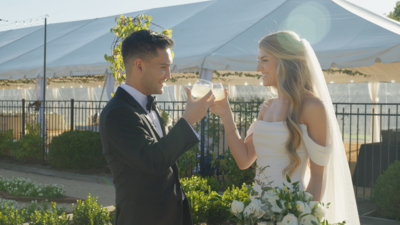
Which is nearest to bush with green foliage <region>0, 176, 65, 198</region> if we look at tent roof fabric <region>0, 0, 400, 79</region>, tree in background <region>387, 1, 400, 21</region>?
tent roof fabric <region>0, 0, 400, 79</region>

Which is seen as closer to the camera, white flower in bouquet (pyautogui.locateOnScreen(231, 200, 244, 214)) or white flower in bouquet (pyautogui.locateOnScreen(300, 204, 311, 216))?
Result: white flower in bouquet (pyautogui.locateOnScreen(300, 204, 311, 216))

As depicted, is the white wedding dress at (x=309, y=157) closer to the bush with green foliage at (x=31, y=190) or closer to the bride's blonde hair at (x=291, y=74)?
the bride's blonde hair at (x=291, y=74)

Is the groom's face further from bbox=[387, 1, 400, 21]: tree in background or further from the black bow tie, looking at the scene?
bbox=[387, 1, 400, 21]: tree in background

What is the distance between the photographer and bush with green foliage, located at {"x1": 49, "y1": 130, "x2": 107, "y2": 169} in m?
9.39

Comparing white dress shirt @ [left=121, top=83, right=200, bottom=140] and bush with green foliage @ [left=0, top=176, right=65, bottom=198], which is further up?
white dress shirt @ [left=121, top=83, right=200, bottom=140]

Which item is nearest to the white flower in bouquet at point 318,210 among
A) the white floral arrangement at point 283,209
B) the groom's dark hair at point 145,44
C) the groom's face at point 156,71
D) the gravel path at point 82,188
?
the white floral arrangement at point 283,209

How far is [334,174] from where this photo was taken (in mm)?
2438

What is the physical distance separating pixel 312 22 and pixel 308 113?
25.2 feet

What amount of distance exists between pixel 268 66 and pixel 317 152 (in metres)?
0.62

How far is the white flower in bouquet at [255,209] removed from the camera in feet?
5.57

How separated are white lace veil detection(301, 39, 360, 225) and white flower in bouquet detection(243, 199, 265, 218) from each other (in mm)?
722

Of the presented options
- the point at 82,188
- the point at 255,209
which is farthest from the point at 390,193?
the point at 82,188

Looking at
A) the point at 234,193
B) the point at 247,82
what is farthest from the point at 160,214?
the point at 247,82

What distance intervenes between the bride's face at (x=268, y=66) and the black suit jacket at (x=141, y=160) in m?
0.84
